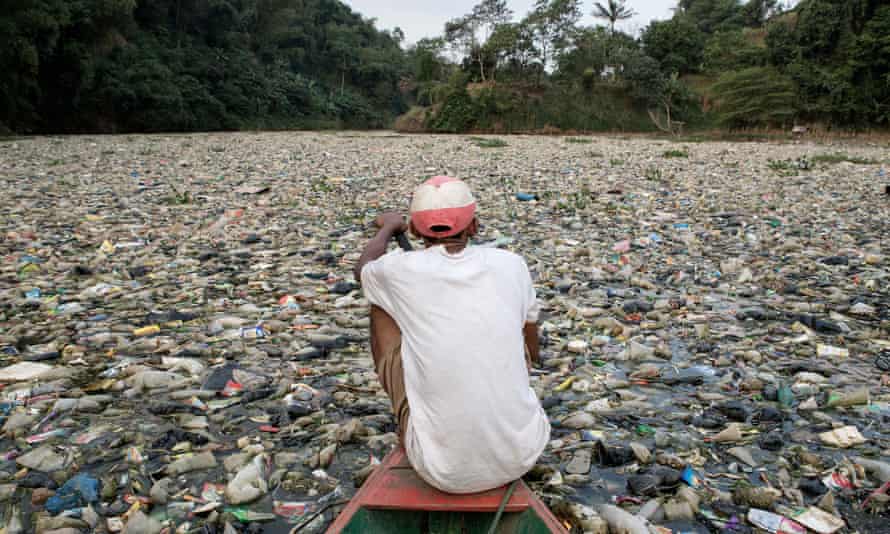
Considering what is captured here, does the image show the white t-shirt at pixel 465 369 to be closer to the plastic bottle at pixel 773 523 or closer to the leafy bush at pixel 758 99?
the plastic bottle at pixel 773 523

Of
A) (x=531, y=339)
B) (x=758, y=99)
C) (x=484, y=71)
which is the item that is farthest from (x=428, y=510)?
(x=484, y=71)

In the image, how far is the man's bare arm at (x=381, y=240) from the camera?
8.61 feet

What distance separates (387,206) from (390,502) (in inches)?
274

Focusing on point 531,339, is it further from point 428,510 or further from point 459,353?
point 428,510

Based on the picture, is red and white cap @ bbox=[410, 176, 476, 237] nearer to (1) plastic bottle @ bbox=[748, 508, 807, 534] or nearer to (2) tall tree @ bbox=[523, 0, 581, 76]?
(1) plastic bottle @ bbox=[748, 508, 807, 534]

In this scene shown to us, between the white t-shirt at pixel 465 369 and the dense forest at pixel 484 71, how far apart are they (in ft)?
90.8

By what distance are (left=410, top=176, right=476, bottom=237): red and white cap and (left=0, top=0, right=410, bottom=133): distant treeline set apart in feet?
89.8

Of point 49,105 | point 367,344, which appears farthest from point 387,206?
point 49,105

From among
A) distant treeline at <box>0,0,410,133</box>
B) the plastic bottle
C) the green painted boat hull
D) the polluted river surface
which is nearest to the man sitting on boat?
the green painted boat hull

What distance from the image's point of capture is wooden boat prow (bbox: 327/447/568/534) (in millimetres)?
1881

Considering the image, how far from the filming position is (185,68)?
42.5m

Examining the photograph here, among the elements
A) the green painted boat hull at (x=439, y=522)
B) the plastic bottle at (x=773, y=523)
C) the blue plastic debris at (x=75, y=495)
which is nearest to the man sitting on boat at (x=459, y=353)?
the green painted boat hull at (x=439, y=522)

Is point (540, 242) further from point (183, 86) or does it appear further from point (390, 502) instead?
point (183, 86)

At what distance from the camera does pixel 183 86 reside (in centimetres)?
4041
